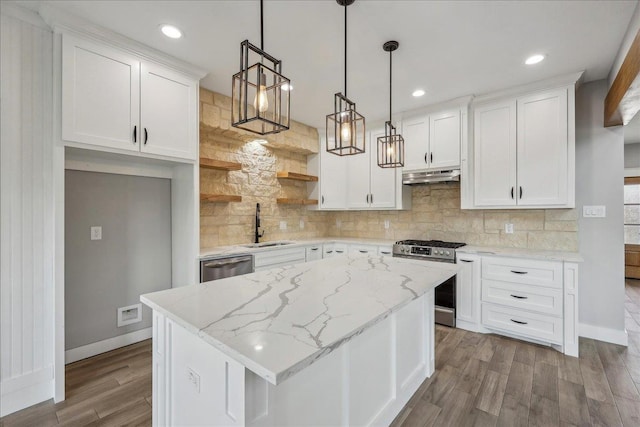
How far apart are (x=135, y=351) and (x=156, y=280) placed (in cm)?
66

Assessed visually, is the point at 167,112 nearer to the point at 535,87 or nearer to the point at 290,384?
the point at 290,384

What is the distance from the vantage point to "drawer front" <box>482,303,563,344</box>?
2.80 meters

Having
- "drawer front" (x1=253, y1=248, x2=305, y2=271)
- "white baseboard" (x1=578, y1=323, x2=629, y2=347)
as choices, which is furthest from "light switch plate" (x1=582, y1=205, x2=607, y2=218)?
"drawer front" (x1=253, y1=248, x2=305, y2=271)

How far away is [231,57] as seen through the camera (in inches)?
104

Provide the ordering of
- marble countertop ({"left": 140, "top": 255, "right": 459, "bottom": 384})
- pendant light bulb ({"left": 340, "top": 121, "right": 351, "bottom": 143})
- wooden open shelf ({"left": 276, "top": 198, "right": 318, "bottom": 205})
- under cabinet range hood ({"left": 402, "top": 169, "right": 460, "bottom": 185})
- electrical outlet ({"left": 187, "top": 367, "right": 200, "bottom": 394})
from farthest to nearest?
wooden open shelf ({"left": 276, "top": 198, "right": 318, "bottom": 205})
under cabinet range hood ({"left": 402, "top": 169, "right": 460, "bottom": 185})
pendant light bulb ({"left": 340, "top": 121, "right": 351, "bottom": 143})
electrical outlet ({"left": 187, "top": 367, "right": 200, "bottom": 394})
marble countertop ({"left": 140, "top": 255, "right": 459, "bottom": 384})

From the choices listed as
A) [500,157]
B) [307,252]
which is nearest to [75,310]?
[307,252]

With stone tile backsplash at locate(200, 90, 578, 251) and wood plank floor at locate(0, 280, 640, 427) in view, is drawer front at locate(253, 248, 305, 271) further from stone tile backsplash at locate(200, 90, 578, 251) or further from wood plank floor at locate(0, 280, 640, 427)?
wood plank floor at locate(0, 280, 640, 427)

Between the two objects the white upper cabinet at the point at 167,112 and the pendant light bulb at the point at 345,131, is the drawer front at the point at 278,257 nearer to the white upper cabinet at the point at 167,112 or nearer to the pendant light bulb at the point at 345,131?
the white upper cabinet at the point at 167,112

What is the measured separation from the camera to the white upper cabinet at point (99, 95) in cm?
211

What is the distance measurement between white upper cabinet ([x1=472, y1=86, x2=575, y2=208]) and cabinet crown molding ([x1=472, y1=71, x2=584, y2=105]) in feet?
0.17

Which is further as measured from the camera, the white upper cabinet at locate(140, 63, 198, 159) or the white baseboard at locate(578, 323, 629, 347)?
the white baseboard at locate(578, 323, 629, 347)

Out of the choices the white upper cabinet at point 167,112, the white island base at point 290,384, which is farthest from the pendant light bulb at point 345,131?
the white upper cabinet at point 167,112

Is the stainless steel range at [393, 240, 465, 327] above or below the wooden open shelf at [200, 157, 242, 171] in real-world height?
below

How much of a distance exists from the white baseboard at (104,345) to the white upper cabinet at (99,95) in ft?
5.86
